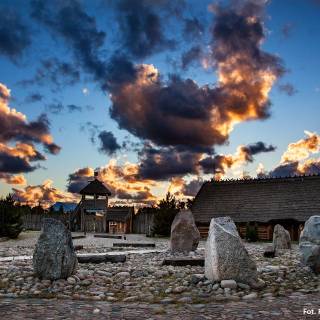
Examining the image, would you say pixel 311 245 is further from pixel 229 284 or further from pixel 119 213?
pixel 119 213

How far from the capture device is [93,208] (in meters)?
46.1

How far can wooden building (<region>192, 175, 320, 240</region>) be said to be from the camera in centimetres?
3184

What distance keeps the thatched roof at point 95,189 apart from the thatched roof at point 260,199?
43.1 feet

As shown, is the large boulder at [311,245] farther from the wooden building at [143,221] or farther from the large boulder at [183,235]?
the wooden building at [143,221]

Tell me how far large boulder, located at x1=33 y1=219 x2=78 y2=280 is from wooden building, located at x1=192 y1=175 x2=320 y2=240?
23505 mm

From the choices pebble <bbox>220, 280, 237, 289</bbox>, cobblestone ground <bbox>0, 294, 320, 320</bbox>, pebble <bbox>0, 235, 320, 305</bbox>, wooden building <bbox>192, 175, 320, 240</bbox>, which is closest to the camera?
cobblestone ground <bbox>0, 294, 320, 320</bbox>

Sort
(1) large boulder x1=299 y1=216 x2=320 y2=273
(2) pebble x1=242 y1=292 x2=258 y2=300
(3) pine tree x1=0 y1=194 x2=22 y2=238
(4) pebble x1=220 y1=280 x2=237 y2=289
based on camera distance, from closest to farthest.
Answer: (2) pebble x1=242 y1=292 x2=258 y2=300 < (4) pebble x1=220 y1=280 x2=237 y2=289 < (1) large boulder x1=299 y1=216 x2=320 y2=273 < (3) pine tree x1=0 y1=194 x2=22 y2=238

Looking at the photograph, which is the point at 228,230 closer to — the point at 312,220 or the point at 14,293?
the point at 312,220

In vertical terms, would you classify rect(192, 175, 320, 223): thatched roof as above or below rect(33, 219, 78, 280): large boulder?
above

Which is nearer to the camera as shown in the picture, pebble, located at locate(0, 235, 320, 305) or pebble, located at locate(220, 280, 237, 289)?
pebble, located at locate(0, 235, 320, 305)

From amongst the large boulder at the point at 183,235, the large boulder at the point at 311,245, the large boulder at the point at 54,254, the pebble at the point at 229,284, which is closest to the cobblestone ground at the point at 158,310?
the pebble at the point at 229,284

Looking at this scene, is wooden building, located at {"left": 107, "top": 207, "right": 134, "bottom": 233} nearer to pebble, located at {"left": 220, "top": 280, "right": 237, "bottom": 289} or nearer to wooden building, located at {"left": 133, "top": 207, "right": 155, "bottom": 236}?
wooden building, located at {"left": 133, "top": 207, "right": 155, "bottom": 236}

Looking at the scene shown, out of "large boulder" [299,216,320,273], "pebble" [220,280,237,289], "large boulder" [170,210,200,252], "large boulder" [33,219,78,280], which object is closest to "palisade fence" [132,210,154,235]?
"large boulder" [170,210,200,252]

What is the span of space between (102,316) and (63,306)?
3.82 ft
